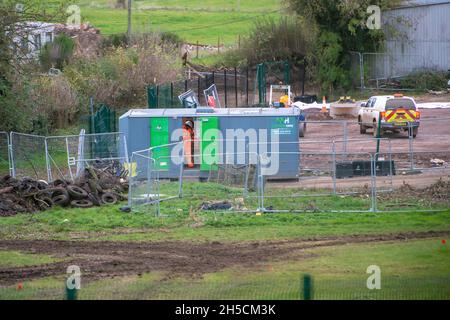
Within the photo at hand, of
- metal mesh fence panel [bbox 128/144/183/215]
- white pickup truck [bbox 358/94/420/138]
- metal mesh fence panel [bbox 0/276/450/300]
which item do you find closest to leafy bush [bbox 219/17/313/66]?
white pickup truck [bbox 358/94/420/138]

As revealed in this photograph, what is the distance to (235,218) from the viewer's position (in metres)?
23.0

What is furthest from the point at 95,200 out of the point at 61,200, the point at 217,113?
the point at 217,113

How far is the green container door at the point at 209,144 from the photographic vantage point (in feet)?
90.5

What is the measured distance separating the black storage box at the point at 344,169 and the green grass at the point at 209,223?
808 millimetres

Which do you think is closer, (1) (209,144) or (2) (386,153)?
(2) (386,153)

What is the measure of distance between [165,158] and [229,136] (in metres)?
3.68

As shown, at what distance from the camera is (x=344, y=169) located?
25391 millimetres

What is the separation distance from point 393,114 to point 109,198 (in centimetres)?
1598

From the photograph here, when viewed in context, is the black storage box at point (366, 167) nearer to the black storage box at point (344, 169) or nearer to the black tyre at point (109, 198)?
the black storage box at point (344, 169)

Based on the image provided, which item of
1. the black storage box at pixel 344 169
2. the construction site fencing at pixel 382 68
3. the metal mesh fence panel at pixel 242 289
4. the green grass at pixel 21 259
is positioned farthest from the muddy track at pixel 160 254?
the construction site fencing at pixel 382 68

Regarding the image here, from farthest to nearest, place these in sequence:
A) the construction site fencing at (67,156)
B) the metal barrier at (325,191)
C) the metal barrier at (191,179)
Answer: the construction site fencing at (67,156) → the metal barrier at (191,179) → the metal barrier at (325,191)

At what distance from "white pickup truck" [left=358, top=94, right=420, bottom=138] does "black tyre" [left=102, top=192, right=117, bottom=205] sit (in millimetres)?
14452

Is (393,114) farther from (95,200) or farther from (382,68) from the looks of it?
(382,68)

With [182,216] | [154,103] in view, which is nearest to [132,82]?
[154,103]
